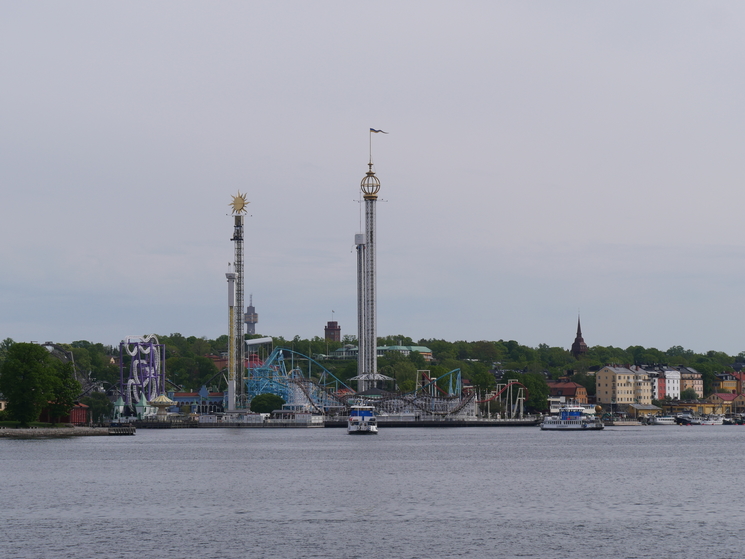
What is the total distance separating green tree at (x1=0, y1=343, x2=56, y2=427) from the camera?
376 ft

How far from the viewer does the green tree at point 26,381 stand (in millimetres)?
114625

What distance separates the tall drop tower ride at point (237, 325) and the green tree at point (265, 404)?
12.1 feet

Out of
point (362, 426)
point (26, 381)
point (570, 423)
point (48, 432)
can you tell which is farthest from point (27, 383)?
point (570, 423)

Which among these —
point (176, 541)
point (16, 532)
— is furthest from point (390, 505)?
point (16, 532)

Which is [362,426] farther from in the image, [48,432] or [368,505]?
[368,505]

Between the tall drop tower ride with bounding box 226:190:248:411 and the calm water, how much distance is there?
84.4m

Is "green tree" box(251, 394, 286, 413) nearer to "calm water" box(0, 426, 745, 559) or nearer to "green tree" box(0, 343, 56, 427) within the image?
"green tree" box(0, 343, 56, 427)

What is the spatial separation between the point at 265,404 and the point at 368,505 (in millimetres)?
129612

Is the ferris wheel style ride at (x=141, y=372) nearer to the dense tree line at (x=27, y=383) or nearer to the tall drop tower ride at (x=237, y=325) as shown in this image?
the tall drop tower ride at (x=237, y=325)

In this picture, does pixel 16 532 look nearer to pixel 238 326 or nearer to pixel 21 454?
pixel 21 454

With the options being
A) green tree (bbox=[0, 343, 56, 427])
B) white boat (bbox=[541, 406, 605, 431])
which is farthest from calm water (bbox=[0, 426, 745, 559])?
white boat (bbox=[541, 406, 605, 431])

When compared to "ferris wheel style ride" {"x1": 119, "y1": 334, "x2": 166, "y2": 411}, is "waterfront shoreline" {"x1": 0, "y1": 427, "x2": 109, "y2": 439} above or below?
below

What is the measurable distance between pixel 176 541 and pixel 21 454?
53.1 metres

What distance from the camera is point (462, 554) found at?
3969cm
